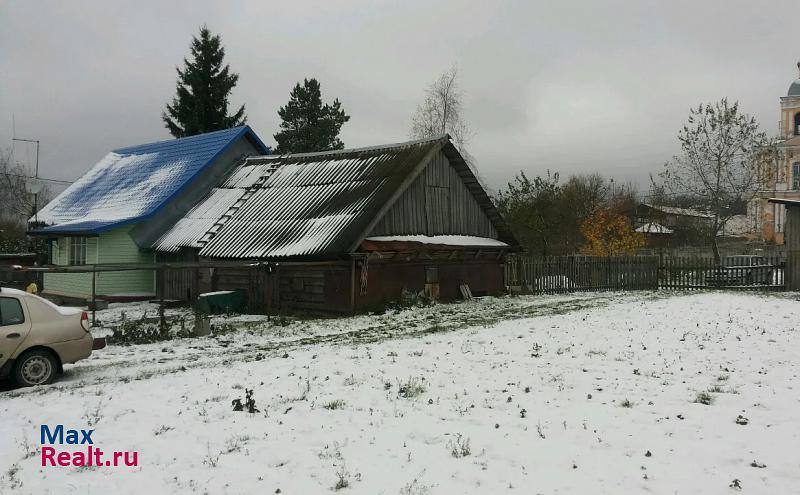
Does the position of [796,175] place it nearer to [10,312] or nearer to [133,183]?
[133,183]

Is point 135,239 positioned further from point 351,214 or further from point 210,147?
point 351,214

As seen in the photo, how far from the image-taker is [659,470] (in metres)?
5.57

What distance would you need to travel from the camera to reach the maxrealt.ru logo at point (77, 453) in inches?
231

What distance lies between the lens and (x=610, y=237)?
136ft

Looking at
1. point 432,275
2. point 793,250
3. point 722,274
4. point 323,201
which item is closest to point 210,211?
point 323,201

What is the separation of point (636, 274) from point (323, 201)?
17.2 metres

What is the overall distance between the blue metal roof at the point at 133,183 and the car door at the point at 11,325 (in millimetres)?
16073

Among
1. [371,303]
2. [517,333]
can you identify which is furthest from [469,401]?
[371,303]

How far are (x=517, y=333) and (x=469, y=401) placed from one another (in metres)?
6.17

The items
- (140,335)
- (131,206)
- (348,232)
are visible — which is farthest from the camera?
(131,206)

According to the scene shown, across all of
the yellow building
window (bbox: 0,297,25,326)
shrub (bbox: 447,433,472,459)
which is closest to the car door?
window (bbox: 0,297,25,326)

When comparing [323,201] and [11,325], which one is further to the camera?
[323,201]

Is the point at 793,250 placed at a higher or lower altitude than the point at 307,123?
lower

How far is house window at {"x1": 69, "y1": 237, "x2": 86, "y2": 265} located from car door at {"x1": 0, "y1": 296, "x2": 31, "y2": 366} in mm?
18512
